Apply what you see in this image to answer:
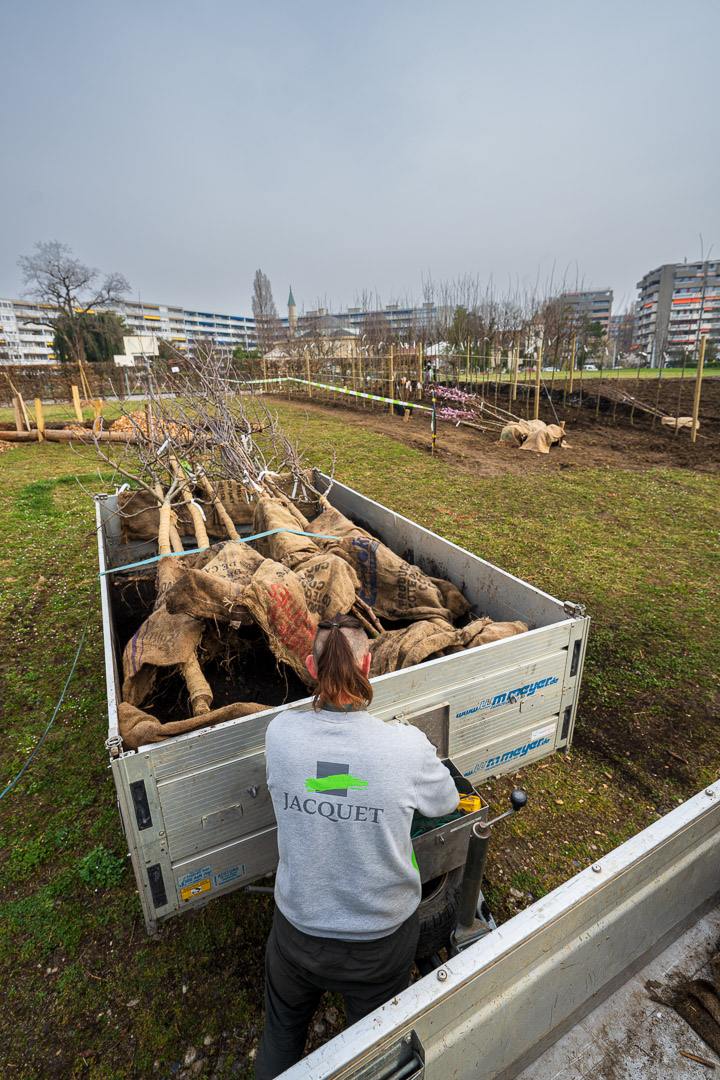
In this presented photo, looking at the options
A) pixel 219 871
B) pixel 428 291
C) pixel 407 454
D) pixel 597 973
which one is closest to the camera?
pixel 597 973

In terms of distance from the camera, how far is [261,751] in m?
2.34

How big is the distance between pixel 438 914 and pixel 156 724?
1.41m

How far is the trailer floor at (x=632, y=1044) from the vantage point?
1677 millimetres

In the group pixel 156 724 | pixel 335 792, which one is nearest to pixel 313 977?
pixel 335 792

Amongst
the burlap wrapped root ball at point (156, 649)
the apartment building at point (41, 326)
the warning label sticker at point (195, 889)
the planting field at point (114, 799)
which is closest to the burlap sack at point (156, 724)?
the burlap wrapped root ball at point (156, 649)

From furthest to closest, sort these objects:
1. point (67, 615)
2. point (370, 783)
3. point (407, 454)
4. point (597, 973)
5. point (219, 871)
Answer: point (407, 454) → point (67, 615) → point (219, 871) → point (597, 973) → point (370, 783)

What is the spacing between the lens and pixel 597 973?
5.83ft

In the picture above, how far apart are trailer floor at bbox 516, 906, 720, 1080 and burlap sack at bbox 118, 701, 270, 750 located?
1598 mm

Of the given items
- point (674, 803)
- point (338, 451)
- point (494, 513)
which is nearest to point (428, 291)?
point (338, 451)

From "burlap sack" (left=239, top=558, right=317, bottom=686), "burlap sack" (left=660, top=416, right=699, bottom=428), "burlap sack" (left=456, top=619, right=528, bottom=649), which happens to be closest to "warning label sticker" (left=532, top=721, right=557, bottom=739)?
"burlap sack" (left=456, top=619, right=528, bottom=649)

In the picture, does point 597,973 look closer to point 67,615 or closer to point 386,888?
point 386,888

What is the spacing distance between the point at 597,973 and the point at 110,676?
7.53 ft

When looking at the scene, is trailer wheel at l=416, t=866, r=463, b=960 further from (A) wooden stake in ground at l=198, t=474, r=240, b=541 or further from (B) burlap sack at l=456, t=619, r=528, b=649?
(A) wooden stake in ground at l=198, t=474, r=240, b=541

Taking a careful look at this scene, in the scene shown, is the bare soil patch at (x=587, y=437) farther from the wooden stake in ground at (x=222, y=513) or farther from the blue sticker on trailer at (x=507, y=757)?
the blue sticker on trailer at (x=507, y=757)
